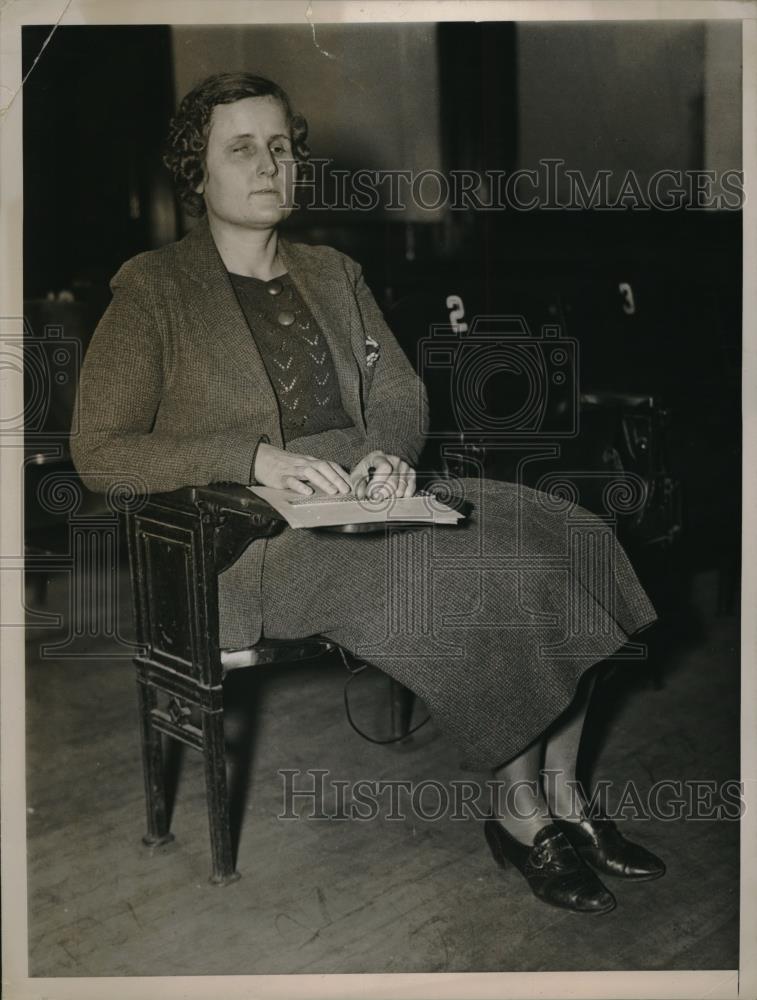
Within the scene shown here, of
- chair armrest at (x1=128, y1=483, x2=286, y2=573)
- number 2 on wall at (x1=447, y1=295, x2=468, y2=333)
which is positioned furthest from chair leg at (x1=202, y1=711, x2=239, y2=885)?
number 2 on wall at (x1=447, y1=295, x2=468, y2=333)

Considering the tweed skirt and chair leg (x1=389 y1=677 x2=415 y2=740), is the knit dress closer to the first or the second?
the tweed skirt

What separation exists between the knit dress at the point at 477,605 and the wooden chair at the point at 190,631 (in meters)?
0.07

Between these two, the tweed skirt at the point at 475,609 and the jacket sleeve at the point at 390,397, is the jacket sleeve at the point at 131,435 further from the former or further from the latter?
the jacket sleeve at the point at 390,397

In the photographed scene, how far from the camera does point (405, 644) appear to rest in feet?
7.07

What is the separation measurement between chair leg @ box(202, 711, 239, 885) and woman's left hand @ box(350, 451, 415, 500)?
603 millimetres

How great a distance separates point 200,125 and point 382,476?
0.92 meters

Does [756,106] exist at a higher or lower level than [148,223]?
lower

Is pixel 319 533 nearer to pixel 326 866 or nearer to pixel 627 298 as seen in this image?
pixel 326 866

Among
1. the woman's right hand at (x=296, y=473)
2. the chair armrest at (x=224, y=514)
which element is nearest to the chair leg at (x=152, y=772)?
the chair armrest at (x=224, y=514)

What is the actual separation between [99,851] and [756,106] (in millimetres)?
2210

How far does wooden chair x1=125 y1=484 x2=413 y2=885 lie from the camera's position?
2182 mm

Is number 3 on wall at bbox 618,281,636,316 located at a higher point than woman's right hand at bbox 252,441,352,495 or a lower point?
higher

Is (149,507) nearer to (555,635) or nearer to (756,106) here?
(555,635)

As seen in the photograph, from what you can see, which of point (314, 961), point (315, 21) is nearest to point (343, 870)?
point (314, 961)
